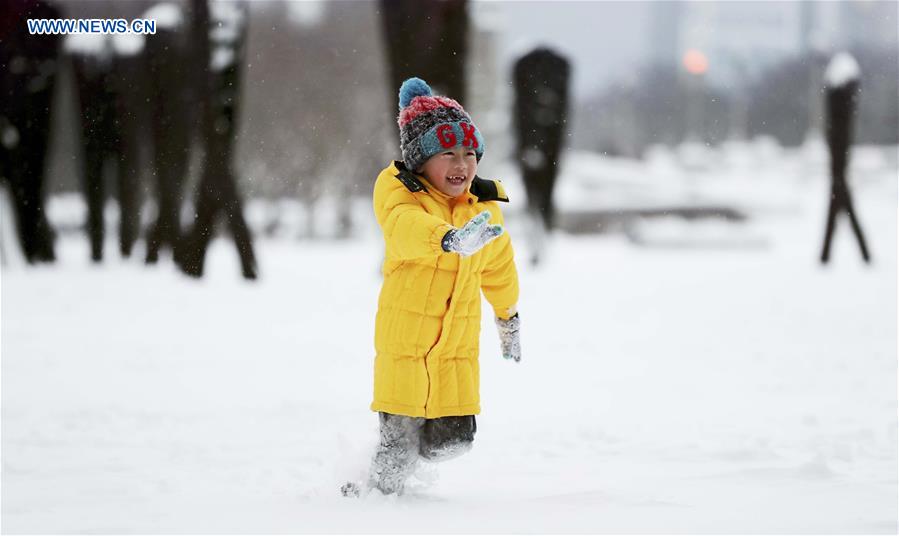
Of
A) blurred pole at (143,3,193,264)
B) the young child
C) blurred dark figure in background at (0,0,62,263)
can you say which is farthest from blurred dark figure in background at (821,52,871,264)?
the young child

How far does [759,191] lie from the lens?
12883 millimetres

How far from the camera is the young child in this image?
281 centimetres

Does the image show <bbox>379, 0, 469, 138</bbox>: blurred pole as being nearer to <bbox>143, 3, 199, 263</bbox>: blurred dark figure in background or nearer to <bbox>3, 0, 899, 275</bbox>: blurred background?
<bbox>3, 0, 899, 275</bbox>: blurred background

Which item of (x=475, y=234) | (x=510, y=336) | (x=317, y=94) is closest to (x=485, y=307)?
(x=317, y=94)

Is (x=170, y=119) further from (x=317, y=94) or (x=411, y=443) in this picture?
(x=411, y=443)

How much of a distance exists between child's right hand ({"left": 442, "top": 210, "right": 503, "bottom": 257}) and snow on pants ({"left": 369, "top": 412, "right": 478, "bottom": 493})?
0.66 meters

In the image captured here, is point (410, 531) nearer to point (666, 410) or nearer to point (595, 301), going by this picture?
point (666, 410)

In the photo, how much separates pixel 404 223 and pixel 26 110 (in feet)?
16.2

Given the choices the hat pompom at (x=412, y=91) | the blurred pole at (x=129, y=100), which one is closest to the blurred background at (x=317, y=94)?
the blurred pole at (x=129, y=100)

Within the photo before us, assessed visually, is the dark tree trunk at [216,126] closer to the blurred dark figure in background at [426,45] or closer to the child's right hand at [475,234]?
the blurred dark figure in background at [426,45]

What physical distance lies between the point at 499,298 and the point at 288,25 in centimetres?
456

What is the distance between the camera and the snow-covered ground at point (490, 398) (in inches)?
118

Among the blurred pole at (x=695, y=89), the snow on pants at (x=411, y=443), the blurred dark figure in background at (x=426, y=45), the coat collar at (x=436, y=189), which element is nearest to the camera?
the coat collar at (x=436, y=189)

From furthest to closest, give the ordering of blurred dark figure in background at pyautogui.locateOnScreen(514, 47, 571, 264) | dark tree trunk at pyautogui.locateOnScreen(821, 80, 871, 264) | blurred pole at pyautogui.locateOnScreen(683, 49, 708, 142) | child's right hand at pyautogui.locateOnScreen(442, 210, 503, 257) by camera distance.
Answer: blurred pole at pyautogui.locateOnScreen(683, 49, 708, 142) < dark tree trunk at pyautogui.locateOnScreen(821, 80, 871, 264) < blurred dark figure in background at pyautogui.locateOnScreen(514, 47, 571, 264) < child's right hand at pyautogui.locateOnScreen(442, 210, 503, 257)
